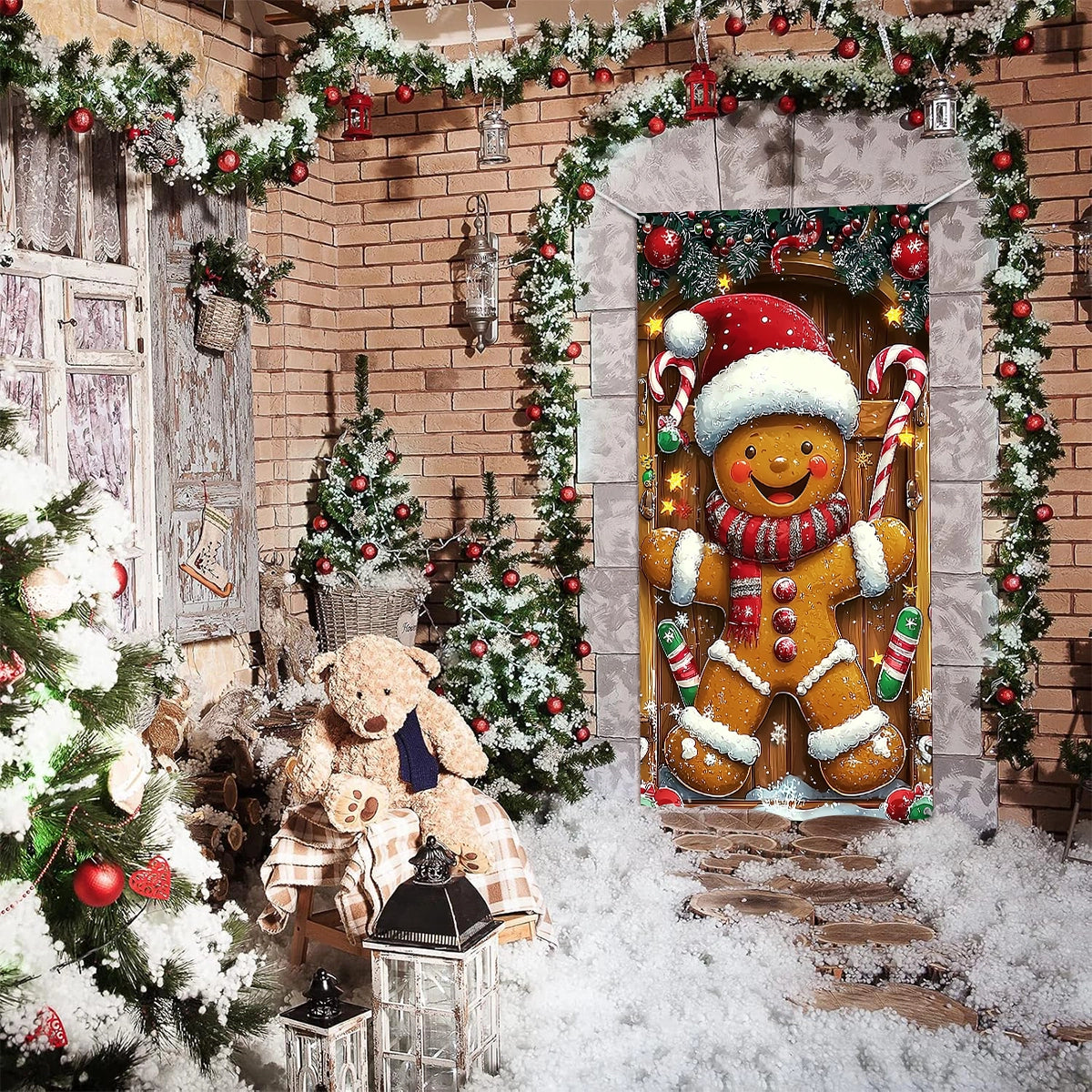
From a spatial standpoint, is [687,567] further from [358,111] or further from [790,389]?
[358,111]

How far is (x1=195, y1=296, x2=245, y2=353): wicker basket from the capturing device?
176 inches

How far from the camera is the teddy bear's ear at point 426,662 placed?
3584 mm

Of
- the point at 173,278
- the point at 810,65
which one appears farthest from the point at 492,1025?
the point at 810,65

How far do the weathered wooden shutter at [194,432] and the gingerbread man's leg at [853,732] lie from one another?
2240mm

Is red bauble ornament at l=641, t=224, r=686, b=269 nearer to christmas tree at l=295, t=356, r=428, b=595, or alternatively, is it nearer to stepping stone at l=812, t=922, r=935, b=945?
christmas tree at l=295, t=356, r=428, b=595

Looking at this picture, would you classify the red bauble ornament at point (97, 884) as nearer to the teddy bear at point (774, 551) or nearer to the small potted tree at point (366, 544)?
the small potted tree at point (366, 544)

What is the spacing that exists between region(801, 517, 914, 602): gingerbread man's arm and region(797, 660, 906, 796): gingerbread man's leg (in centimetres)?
30

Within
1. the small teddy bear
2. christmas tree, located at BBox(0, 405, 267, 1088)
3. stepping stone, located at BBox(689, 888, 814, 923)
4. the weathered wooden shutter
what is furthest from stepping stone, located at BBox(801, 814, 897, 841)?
christmas tree, located at BBox(0, 405, 267, 1088)

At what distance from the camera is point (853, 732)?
15.8 feet

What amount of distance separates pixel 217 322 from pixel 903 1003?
10.4 feet

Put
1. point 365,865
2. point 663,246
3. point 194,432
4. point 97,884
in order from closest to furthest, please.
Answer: point 97,884 < point 365,865 < point 194,432 < point 663,246

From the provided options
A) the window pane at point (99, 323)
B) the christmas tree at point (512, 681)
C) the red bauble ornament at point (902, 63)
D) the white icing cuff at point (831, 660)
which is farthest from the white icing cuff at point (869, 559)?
the window pane at point (99, 323)

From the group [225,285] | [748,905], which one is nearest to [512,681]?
[748,905]

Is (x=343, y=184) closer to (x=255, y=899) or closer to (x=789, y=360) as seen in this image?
(x=789, y=360)
